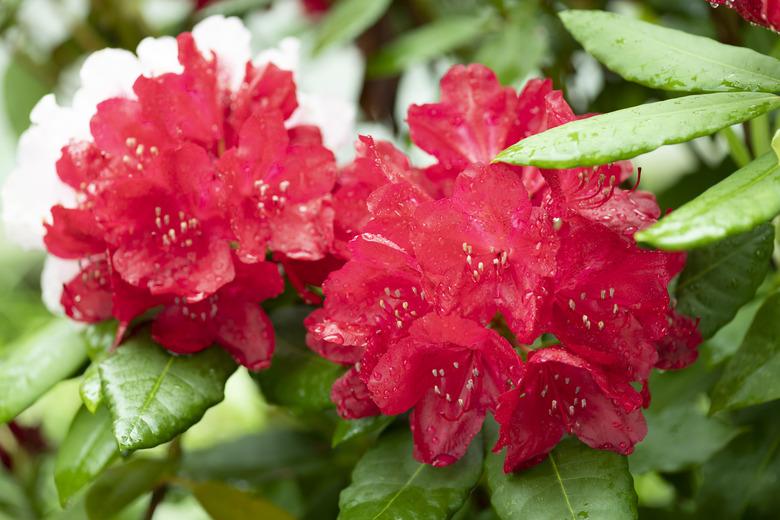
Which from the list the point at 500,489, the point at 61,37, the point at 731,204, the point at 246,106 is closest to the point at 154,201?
the point at 246,106

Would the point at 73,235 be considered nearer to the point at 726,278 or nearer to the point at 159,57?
the point at 159,57

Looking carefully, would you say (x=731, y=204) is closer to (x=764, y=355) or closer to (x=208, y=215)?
(x=764, y=355)

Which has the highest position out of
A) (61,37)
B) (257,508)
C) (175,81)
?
(175,81)

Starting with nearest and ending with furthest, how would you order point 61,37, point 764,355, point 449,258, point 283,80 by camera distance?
1. point 449,258
2. point 764,355
3. point 283,80
4. point 61,37

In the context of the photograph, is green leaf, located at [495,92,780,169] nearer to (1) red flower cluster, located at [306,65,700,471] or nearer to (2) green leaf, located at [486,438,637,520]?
(1) red flower cluster, located at [306,65,700,471]

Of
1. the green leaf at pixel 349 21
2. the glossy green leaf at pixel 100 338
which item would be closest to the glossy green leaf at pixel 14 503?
the glossy green leaf at pixel 100 338
